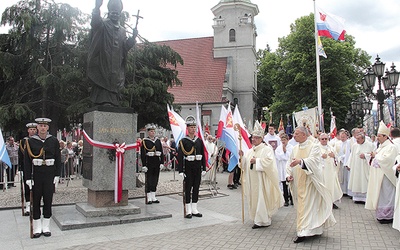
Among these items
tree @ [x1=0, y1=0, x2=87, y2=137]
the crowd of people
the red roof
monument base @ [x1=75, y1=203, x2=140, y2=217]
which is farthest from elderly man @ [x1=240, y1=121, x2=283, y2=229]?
the red roof

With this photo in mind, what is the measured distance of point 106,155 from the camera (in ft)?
26.5

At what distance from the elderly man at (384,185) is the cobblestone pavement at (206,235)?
0.97ft

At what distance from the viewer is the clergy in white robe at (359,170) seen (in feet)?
35.0

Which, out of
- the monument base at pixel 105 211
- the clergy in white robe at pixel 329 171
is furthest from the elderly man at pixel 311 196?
the monument base at pixel 105 211

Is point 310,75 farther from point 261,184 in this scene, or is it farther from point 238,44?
point 261,184

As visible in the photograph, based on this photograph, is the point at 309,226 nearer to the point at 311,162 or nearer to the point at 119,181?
the point at 311,162

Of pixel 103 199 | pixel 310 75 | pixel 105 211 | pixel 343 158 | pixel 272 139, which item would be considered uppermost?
pixel 310 75

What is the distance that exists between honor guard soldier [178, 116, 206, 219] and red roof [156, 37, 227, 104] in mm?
34677

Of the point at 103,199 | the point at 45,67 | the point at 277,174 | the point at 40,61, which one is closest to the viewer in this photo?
the point at 277,174

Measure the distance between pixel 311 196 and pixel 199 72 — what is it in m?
41.5

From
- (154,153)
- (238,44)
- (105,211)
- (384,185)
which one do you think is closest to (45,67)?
(154,153)

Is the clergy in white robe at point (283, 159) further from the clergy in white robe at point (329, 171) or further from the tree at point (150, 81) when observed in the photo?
the tree at point (150, 81)

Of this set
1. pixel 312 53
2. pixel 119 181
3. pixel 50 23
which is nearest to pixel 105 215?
pixel 119 181

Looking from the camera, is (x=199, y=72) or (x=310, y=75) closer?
(x=310, y=75)
